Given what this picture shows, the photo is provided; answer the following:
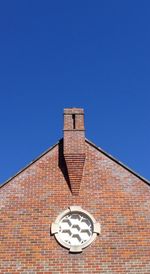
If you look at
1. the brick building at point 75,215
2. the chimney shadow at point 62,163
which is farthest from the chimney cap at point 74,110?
the chimney shadow at point 62,163

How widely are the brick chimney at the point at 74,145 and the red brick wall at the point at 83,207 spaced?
20 centimetres

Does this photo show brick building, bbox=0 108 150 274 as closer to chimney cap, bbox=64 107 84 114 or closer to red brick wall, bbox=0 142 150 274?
red brick wall, bbox=0 142 150 274

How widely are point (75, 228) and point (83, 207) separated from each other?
71 centimetres

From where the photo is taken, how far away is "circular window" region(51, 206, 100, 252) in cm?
1137

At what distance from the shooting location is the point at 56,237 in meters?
11.4

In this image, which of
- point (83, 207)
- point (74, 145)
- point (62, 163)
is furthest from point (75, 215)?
point (74, 145)

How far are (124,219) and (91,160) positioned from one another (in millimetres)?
2522

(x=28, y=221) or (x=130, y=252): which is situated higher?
(x=28, y=221)

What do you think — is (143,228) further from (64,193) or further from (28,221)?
(28,221)

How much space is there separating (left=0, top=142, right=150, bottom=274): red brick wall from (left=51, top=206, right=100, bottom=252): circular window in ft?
0.56

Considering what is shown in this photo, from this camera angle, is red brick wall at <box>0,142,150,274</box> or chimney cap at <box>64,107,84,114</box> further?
chimney cap at <box>64,107,84,114</box>

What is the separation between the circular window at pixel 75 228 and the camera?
1137cm

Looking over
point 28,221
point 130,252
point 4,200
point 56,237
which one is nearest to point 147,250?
point 130,252

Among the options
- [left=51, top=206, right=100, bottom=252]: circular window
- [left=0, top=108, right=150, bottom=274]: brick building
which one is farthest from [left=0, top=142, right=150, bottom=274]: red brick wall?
[left=51, top=206, right=100, bottom=252]: circular window
